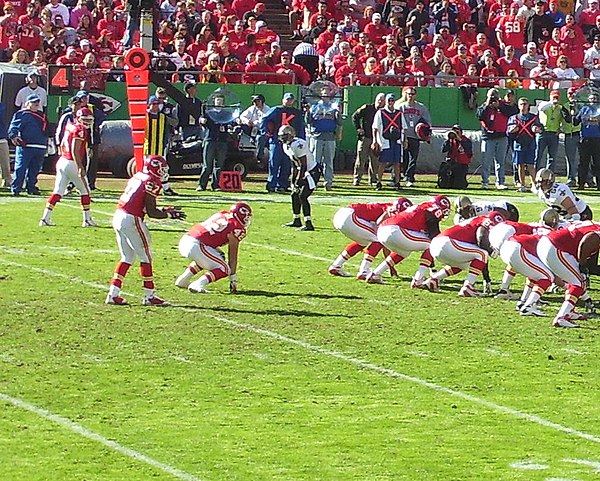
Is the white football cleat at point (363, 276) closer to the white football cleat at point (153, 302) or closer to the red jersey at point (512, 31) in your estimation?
the white football cleat at point (153, 302)

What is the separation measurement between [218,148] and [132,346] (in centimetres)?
1273

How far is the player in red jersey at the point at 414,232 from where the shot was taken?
49.0 ft

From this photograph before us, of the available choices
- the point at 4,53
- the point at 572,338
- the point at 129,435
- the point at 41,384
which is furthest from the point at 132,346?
the point at 4,53

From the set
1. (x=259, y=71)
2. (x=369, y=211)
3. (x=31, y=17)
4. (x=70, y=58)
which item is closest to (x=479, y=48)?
(x=259, y=71)

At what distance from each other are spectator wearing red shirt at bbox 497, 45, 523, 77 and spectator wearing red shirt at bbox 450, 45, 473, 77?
685 mm

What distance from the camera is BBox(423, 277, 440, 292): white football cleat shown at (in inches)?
591

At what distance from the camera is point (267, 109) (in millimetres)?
25953

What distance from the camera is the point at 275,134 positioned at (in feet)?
79.0

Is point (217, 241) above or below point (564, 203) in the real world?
below

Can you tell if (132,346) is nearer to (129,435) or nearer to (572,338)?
(129,435)

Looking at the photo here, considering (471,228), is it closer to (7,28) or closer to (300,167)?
(300,167)

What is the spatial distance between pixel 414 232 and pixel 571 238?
248 centimetres

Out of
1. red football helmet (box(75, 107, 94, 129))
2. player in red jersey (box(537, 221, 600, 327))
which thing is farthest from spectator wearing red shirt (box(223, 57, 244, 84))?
player in red jersey (box(537, 221, 600, 327))

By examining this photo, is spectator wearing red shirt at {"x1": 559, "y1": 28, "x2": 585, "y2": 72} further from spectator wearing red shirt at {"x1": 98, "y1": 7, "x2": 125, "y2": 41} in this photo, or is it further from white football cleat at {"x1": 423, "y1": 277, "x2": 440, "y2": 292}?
white football cleat at {"x1": 423, "y1": 277, "x2": 440, "y2": 292}
